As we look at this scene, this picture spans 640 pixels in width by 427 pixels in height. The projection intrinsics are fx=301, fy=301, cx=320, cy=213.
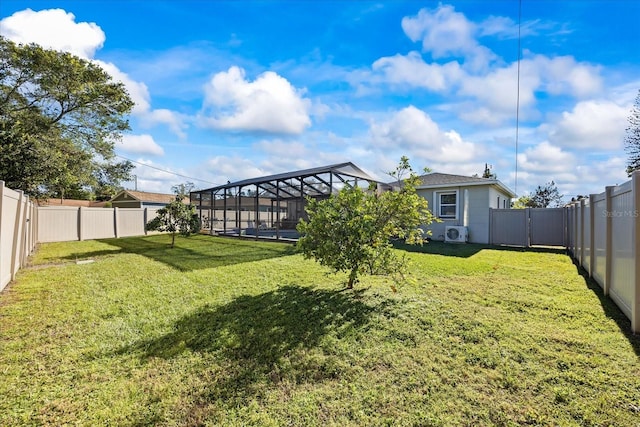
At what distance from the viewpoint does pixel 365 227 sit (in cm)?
431

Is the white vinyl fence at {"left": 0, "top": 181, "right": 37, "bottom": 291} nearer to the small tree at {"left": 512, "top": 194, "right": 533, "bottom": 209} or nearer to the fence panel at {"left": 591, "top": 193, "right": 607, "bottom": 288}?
the fence panel at {"left": 591, "top": 193, "right": 607, "bottom": 288}

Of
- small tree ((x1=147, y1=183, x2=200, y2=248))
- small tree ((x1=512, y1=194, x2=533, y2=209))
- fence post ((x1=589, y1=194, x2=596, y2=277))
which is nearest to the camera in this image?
fence post ((x1=589, y1=194, x2=596, y2=277))

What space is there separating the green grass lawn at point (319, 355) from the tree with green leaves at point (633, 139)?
11.9m

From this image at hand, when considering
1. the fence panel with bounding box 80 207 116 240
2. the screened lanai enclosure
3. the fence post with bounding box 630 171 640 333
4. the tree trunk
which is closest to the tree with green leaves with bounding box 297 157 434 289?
the tree trunk

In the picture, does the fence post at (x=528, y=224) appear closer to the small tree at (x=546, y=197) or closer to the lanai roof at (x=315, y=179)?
the lanai roof at (x=315, y=179)

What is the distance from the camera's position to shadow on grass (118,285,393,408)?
2656 millimetres

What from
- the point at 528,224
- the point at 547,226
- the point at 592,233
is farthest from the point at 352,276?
the point at 547,226

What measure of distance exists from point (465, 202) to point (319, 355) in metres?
11.4

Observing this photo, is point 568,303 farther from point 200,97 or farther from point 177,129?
point 177,129

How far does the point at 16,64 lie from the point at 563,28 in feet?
61.5

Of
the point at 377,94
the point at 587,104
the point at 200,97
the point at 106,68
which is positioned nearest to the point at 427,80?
the point at 377,94

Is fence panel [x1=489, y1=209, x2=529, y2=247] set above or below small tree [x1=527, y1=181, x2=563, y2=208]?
below

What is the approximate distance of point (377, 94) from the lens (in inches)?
429

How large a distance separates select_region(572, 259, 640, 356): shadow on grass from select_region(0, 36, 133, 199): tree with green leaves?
14892 mm
